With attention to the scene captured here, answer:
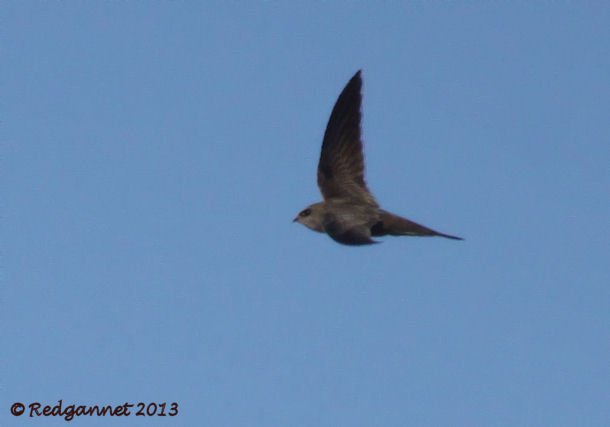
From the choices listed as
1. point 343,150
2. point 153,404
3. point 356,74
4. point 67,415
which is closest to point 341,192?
point 343,150

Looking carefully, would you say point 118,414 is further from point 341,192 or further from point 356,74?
point 356,74

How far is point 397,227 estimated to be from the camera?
1370cm

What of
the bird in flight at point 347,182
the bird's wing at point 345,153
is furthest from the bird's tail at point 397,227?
the bird's wing at point 345,153

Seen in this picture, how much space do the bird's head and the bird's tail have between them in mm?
710

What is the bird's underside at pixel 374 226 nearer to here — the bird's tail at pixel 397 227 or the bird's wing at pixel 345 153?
the bird's tail at pixel 397 227

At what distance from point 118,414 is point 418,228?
455cm

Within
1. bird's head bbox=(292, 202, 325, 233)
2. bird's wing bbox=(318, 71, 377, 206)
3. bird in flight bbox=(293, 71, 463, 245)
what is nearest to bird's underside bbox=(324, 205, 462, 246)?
bird in flight bbox=(293, 71, 463, 245)

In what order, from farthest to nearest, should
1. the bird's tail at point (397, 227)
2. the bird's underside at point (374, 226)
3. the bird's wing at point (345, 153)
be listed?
the bird's wing at point (345, 153) < the bird's tail at point (397, 227) < the bird's underside at point (374, 226)

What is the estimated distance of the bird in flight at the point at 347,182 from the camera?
13.7m

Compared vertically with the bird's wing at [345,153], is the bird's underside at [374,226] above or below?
below

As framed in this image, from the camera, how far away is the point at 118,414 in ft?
Result: 42.8

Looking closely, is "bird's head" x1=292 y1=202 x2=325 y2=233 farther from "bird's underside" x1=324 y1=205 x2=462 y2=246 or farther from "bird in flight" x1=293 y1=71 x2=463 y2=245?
"bird's underside" x1=324 y1=205 x2=462 y2=246

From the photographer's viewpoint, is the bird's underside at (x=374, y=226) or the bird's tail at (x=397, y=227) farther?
the bird's tail at (x=397, y=227)

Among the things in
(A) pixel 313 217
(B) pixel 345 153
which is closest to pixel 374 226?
(A) pixel 313 217
